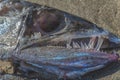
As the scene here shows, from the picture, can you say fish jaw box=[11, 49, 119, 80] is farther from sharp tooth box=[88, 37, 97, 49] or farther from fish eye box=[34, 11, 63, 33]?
fish eye box=[34, 11, 63, 33]

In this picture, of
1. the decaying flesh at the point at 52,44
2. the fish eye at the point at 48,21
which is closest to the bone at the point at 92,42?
the decaying flesh at the point at 52,44

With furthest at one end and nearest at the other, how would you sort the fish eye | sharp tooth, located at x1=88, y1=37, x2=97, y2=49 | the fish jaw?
the fish eye → sharp tooth, located at x1=88, y1=37, x2=97, y2=49 → the fish jaw

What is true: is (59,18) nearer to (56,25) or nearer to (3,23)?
(56,25)

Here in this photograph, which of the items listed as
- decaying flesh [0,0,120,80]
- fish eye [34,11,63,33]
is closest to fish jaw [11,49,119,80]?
decaying flesh [0,0,120,80]

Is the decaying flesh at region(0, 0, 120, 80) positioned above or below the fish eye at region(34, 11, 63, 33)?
below

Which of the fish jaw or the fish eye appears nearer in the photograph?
the fish jaw

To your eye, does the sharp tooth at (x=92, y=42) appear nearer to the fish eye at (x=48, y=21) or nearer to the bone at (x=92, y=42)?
the bone at (x=92, y=42)

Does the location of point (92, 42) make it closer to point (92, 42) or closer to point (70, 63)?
point (92, 42)
